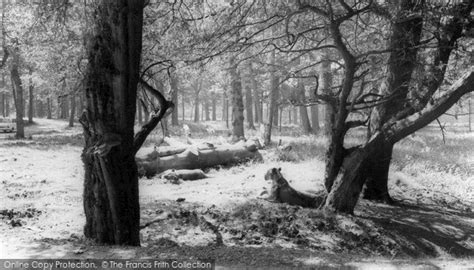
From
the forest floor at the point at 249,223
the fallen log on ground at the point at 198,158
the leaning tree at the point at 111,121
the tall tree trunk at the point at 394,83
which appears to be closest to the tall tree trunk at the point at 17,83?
the forest floor at the point at 249,223

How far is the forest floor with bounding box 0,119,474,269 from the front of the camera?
15.6 ft

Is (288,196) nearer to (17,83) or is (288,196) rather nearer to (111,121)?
(111,121)

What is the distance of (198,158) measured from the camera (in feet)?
42.9

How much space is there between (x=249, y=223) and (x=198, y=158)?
5.82 metres

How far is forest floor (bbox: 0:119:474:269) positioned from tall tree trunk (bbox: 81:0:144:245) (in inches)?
19.8

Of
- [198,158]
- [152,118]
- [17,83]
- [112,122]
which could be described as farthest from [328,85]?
[17,83]

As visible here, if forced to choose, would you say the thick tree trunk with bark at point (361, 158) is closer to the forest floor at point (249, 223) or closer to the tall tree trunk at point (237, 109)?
the forest floor at point (249, 223)

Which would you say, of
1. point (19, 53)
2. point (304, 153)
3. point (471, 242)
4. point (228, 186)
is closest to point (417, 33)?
point (471, 242)

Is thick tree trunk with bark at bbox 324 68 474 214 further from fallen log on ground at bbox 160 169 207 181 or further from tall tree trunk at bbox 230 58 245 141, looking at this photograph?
tall tree trunk at bbox 230 58 245 141

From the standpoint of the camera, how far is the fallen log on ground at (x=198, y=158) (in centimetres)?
1209

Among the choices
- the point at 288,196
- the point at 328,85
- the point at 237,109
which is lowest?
the point at 288,196

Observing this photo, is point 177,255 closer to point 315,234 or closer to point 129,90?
point 129,90

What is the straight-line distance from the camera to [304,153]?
48.2 ft

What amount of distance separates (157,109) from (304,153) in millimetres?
9066
